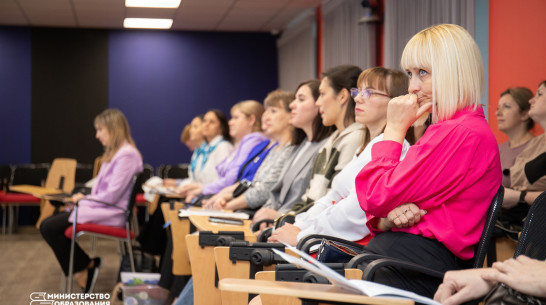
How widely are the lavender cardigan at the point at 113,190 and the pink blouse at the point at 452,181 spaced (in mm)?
3854

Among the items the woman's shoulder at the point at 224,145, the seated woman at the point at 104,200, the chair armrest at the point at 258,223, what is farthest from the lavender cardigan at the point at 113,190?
the chair armrest at the point at 258,223

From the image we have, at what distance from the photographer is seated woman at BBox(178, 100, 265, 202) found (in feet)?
18.2

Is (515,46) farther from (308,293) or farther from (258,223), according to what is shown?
(308,293)

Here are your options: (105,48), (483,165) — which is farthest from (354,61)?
(483,165)

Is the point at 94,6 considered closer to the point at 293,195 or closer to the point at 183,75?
the point at 183,75

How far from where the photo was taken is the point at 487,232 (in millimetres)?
1983

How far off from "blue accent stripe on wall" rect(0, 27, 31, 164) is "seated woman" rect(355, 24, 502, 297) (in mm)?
9518

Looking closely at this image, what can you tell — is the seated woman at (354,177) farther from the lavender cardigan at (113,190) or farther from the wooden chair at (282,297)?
the lavender cardigan at (113,190)

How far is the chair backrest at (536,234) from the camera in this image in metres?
1.83

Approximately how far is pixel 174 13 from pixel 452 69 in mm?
7936

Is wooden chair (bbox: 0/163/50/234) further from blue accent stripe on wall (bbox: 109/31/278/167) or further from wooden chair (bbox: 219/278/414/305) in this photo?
wooden chair (bbox: 219/278/414/305)

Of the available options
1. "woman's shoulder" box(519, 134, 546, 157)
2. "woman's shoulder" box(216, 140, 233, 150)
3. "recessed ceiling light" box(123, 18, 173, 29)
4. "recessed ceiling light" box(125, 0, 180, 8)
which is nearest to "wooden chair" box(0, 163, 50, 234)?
"recessed ceiling light" box(123, 18, 173, 29)

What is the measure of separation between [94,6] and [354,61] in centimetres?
369

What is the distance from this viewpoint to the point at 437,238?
202cm
